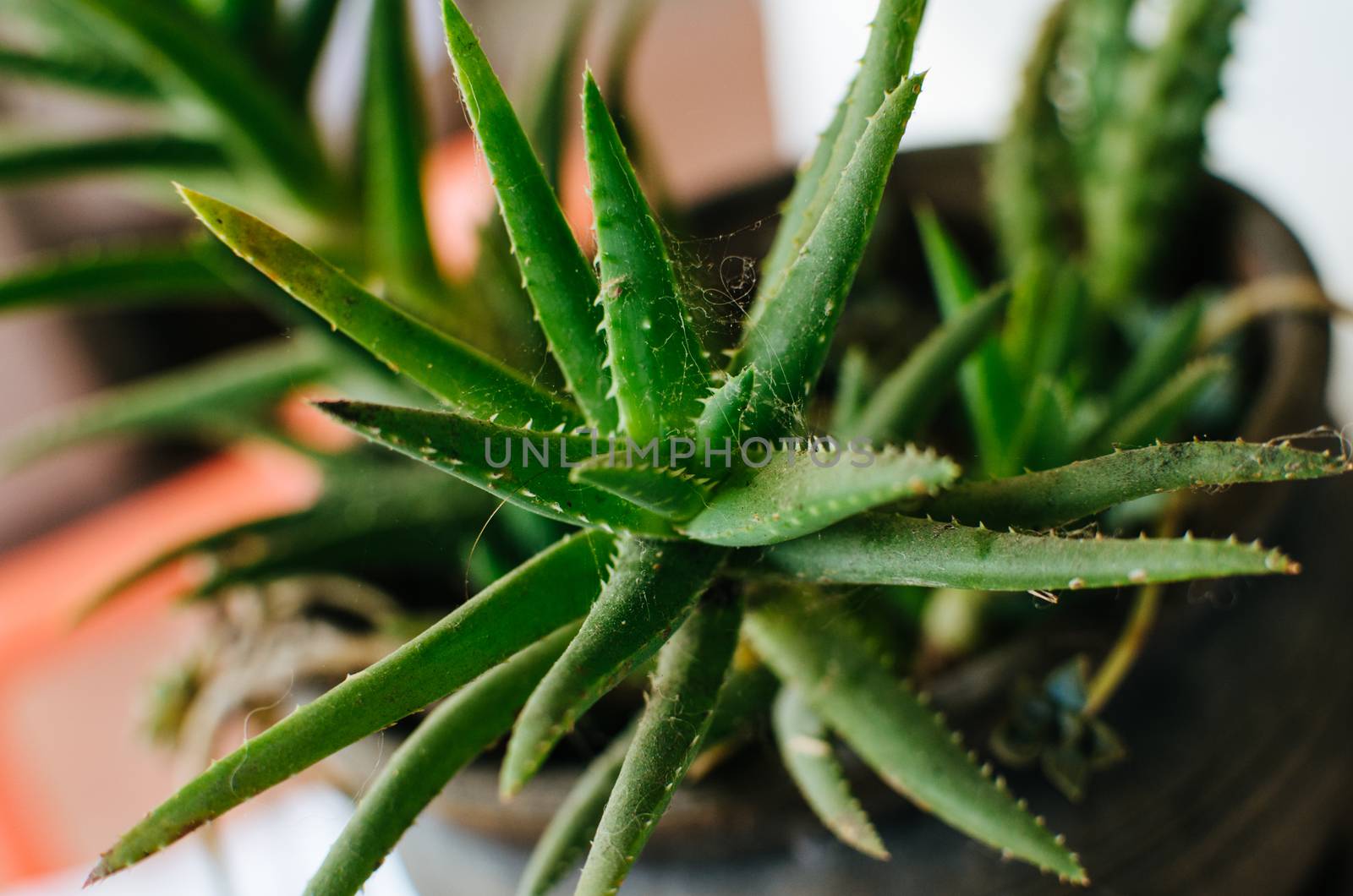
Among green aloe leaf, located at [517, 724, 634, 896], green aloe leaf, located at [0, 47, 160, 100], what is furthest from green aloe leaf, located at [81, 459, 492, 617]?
green aloe leaf, located at [0, 47, 160, 100]

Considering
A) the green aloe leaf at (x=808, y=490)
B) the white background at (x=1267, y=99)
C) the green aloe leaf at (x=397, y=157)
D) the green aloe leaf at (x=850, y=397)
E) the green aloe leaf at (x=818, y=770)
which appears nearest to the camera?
the green aloe leaf at (x=808, y=490)

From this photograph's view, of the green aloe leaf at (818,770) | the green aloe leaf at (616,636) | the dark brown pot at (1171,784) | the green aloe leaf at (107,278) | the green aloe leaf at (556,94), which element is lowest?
the dark brown pot at (1171,784)

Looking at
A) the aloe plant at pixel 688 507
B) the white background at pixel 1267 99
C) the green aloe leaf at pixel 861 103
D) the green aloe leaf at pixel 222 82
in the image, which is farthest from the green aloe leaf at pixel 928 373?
the green aloe leaf at pixel 222 82

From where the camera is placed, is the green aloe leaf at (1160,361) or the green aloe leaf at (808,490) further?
the green aloe leaf at (1160,361)

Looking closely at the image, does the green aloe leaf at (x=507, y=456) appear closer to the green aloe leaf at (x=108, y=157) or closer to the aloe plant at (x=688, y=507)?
the aloe plant at (x=688, y=507)

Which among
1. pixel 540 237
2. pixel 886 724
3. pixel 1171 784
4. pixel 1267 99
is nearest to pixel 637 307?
pixel 540 237

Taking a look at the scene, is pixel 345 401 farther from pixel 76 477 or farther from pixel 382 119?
pixel 76 477

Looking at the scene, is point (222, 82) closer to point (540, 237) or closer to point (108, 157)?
point (108, 157)
